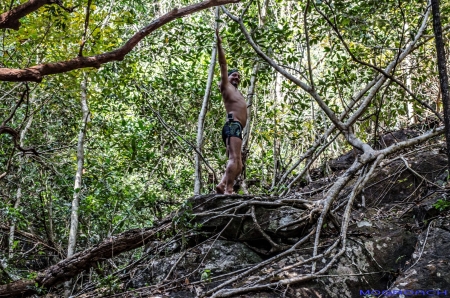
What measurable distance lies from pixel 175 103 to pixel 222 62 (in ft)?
10.0

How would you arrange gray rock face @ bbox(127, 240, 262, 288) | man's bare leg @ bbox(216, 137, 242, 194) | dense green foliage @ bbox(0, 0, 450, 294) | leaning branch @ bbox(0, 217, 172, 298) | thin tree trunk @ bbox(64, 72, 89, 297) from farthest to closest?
dense green foliage @ bbox(0, 0, 450, 294), thin tree trunk @ bbox(64, 72, 89, 297), man's bare leg @ bbox(216, 137, 242, 194), leaning branch @ bbox(0, 217, 172, 298), gray rock face @ bbox(127, 240, 262, 288)

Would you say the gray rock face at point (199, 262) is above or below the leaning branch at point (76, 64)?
below

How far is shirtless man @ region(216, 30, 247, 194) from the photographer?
16.8 ft

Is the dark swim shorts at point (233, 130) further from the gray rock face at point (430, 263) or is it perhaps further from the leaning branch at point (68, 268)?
the gray rock face at point (430, 263)

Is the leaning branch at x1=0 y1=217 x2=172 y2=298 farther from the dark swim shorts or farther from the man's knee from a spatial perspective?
the dark swim shorts

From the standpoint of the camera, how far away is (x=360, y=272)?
3.38m

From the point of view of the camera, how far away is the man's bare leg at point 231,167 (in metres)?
5.11

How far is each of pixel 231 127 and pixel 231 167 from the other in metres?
0.54

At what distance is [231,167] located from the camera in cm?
511

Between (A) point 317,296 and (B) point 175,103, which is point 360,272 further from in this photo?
(B) point 175,103

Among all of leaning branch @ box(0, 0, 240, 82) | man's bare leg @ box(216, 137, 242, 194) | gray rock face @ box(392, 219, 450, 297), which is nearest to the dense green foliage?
man's bare leg @ box(216, 137, 242, 194)

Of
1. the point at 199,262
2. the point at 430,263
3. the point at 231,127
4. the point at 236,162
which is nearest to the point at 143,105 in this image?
the point at 231,127

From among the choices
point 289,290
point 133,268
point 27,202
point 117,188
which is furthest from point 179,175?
point 289,290

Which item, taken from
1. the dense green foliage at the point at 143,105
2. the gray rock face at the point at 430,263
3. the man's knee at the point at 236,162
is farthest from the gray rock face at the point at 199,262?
the dense green foliage at the point at 143,105
